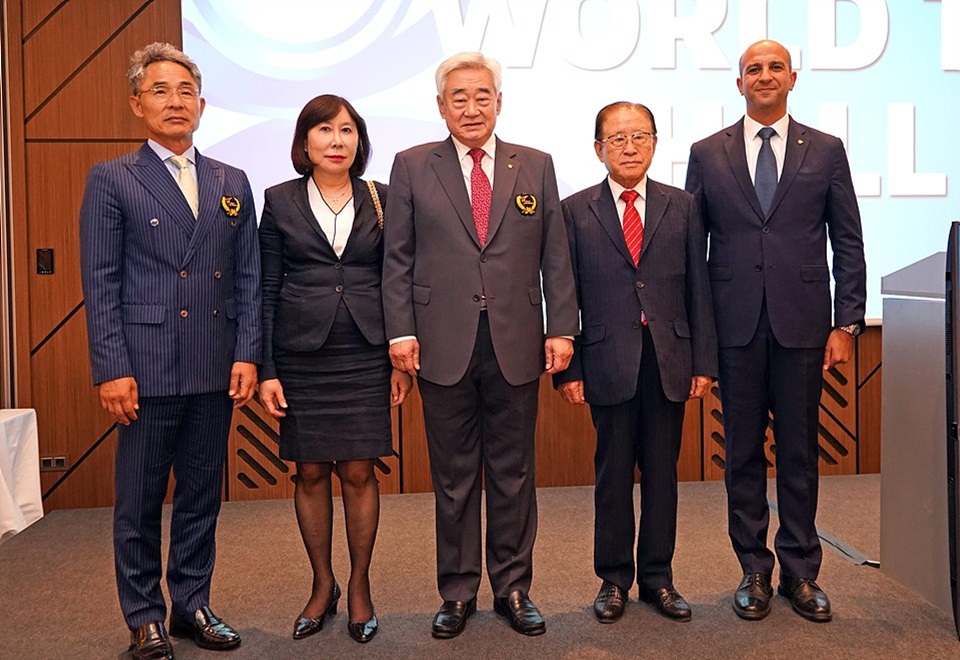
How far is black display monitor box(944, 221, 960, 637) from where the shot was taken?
2570mm

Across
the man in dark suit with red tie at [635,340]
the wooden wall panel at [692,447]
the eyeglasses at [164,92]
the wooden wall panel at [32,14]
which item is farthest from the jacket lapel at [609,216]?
the wooden wall panel at [32,14]

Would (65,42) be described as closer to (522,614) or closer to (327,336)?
(327,336)

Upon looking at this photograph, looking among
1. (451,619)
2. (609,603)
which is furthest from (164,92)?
(609,603)

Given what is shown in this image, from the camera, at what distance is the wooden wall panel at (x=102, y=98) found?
172 inches

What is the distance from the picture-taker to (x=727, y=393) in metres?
2.86

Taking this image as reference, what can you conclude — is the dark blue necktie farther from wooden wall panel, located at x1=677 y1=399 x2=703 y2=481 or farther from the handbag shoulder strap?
wooden wall panel, located at x1=677 y1=399 x2=703 y2=481

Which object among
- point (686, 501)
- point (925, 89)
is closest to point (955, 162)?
point (925, 89)

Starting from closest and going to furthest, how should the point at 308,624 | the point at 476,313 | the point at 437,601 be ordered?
the point at 476,313, the point at 308,624, the point at 437,601

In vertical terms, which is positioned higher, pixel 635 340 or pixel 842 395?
pixel 635 340

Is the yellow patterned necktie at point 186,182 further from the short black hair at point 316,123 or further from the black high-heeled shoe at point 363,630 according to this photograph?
the black high-heeled shoe at point 363,630

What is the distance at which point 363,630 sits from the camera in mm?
2660

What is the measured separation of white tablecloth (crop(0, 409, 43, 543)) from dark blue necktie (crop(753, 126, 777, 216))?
123 inches

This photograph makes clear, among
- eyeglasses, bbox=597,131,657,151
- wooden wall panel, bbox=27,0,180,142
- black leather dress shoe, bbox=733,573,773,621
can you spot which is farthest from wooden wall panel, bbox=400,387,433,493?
eyeglasses, bbox=597,131,657,151

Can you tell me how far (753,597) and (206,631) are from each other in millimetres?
1609
